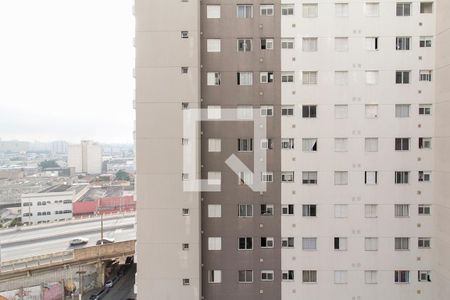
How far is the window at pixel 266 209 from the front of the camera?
8828mm

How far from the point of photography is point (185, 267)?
842 cm

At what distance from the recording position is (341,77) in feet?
28.8

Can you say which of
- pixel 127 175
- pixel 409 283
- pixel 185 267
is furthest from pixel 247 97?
pixel 127 175

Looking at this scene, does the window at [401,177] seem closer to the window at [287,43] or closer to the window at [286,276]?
the window at [286,276]

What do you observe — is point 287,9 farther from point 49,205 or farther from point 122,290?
point 49,205

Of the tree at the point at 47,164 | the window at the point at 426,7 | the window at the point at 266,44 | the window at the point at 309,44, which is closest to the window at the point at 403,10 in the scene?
the window at the point at 426,7

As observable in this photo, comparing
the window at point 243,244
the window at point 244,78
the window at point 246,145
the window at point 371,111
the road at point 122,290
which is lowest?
the road at point 122,290

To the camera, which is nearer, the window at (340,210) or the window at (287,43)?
the window at (287,43)

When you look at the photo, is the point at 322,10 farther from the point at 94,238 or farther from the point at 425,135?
the point at 94,238

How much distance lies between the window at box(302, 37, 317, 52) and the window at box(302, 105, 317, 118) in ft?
5.87

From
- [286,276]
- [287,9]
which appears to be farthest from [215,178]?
[287,9]

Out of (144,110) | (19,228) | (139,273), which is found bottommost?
(19,228)

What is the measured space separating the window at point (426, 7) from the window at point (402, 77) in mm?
2002

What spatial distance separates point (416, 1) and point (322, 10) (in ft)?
9.65
